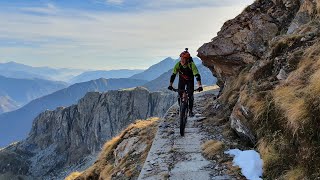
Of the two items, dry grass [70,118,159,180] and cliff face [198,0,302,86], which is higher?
cliff face [198,0,302,86]

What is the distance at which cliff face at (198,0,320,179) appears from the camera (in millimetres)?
8953

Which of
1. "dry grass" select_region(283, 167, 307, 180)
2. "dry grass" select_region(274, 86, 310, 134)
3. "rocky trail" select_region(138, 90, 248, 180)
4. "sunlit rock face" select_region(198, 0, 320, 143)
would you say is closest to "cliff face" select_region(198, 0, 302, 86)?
"sunlit rock face" select_region(198, 0, 320, 143)

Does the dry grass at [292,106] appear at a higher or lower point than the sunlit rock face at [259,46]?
lower

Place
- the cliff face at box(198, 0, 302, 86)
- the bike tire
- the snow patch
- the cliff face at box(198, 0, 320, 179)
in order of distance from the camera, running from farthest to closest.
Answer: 1. the cliff face at box(198, 0, 302, 86)
2. the bike tire
3. the snow patch
4. the cliff face at box(198, 0, 320, 179)

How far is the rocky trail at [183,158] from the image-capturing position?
11.4 meters

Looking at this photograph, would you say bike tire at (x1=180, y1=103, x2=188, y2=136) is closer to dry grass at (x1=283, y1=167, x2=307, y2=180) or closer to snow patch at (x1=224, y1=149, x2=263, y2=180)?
snow patch at (x1=224, y1=149, x2=263, y2=180)

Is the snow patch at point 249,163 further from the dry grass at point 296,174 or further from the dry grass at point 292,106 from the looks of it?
the dry grass at point 292,106

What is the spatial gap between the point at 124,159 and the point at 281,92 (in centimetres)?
904

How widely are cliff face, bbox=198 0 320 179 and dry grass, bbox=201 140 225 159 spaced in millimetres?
834

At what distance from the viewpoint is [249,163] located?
35.9 ft

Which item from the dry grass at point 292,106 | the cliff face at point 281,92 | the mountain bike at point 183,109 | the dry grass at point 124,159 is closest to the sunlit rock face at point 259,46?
the cliff face at point 281,92

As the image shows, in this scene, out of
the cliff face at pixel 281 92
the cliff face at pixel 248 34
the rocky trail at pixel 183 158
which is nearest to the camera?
the cliff face at pixel 281 92

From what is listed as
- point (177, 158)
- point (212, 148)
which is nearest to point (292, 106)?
point (212, 148)

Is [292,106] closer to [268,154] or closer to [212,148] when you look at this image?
[268,154]
